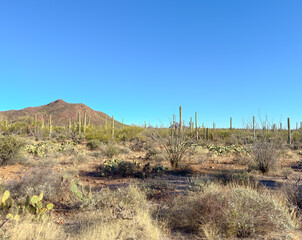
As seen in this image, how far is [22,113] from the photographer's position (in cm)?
6328

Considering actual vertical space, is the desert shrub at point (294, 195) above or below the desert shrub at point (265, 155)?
below

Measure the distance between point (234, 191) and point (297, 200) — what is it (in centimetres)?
186

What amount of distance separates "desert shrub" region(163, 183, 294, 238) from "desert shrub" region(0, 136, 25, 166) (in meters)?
8.82

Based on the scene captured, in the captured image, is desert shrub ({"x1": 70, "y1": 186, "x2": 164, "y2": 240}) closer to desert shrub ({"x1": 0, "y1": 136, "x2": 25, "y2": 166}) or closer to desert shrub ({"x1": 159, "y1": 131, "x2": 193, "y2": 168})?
desert shrub ({"x1": 159, "y1": 131, "x2": 193, "y2": 168})

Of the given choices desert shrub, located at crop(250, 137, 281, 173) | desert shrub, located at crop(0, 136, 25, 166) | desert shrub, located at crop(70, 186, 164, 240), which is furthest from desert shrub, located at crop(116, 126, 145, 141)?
desert shrub, located at crop(70, 186, 164, 240)

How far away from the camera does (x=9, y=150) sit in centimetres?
1008

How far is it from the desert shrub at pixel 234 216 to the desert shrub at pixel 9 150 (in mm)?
8818

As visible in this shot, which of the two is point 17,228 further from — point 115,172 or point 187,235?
point 115,172

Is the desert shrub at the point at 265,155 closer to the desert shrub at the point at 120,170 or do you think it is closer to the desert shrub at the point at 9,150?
the desert shrub at the point at 120,170

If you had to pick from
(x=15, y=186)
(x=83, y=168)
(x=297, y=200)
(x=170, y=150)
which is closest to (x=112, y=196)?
(x=15, y=186)

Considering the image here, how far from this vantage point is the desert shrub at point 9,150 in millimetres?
Result: 9863

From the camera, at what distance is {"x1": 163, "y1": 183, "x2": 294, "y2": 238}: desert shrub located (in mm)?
3824

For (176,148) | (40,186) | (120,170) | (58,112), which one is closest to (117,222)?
(40,186)

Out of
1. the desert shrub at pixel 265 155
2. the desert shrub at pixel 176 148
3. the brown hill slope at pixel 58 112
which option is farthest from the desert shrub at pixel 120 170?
the brown hill slope at pixel 58 112
